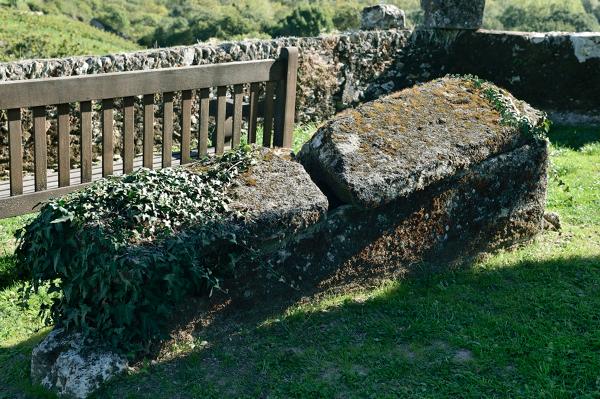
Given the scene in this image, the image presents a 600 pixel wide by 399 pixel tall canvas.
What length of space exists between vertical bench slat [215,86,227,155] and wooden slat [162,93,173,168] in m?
0.41

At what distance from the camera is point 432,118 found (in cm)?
552

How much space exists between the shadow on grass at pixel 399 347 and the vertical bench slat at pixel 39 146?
175 cm

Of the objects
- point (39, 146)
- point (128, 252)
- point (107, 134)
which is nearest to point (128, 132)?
point (107, 134)

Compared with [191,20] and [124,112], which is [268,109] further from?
[191,20]

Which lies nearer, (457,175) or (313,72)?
(457,175)

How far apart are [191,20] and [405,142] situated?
26.1 meters

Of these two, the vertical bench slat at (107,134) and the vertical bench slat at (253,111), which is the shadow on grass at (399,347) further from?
the vertical bench slat at (253,111)

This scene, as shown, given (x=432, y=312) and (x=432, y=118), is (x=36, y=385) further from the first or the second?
(x=432, y=118)

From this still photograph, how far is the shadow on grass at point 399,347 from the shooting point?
404 cm

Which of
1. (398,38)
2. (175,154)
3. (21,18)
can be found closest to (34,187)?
(175,154)

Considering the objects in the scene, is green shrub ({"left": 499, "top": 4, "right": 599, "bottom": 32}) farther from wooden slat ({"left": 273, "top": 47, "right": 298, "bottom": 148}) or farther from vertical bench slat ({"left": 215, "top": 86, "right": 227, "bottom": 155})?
vertical bench slat ({"left": 215, "top": 86, "right": 227, "bottom": 155})

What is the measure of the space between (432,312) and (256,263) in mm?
1204

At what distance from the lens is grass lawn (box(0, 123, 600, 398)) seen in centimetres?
405

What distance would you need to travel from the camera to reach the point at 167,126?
19.3 feet
